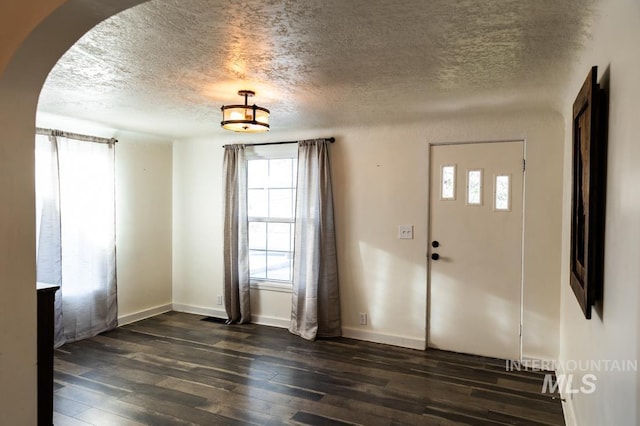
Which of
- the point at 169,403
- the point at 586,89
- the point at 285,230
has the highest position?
the point at 586,89

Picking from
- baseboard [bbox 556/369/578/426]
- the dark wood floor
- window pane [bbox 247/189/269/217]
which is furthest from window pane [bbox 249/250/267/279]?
baseboard [bbox 556/369/578/426]

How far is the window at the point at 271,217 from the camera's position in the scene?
4.80 metres

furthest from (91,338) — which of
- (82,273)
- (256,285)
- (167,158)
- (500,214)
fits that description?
(500,214)

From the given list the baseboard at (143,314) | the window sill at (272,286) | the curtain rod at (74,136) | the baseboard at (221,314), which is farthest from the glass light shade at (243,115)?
the baseboard at (143,314)

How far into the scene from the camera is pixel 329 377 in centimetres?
342

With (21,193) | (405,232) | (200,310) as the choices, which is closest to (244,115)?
(21,193)

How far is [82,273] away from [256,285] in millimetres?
1865

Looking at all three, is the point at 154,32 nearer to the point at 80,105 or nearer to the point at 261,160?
the point at 80,105

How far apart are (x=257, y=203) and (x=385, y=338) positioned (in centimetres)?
215

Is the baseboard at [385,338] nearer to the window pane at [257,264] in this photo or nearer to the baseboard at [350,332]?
the baseboard at [350,332]

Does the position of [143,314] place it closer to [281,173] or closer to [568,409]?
[281,173]

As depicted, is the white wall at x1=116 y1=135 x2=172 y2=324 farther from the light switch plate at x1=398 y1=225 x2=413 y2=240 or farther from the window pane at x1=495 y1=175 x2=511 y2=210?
the window pane at x1=495 y1=175 x2=511 y2=210

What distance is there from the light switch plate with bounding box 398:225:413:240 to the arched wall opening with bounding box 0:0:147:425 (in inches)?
128

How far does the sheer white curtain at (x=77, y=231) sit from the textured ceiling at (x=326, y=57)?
0.67m
